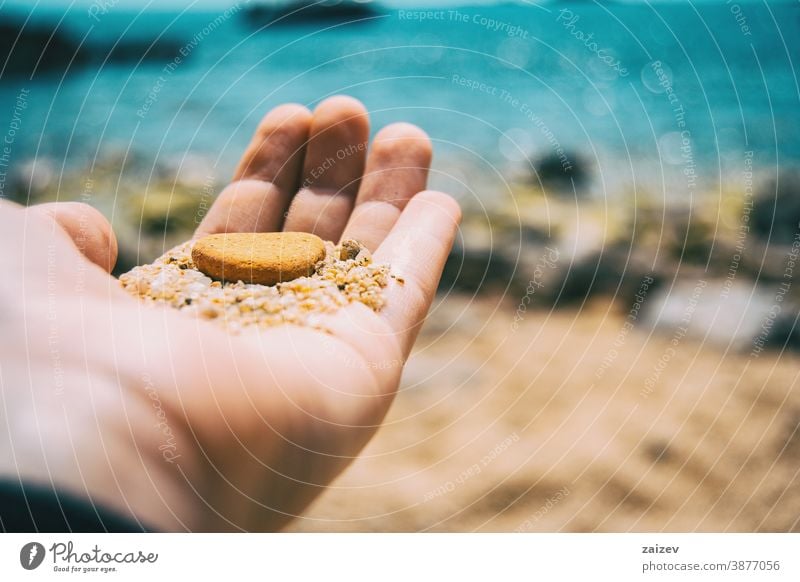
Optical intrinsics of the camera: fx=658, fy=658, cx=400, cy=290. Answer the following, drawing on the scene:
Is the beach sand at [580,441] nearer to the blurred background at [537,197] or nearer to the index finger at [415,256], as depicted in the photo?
the blurred background at [537,197]

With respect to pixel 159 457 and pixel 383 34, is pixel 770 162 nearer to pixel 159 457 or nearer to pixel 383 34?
pixel 383 34

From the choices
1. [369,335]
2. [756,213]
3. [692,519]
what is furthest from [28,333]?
[756,213]

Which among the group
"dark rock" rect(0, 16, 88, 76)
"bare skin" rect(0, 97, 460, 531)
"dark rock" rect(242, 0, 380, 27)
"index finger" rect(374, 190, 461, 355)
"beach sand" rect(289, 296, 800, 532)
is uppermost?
"dark rock" rect(242, 0, 380, 27)

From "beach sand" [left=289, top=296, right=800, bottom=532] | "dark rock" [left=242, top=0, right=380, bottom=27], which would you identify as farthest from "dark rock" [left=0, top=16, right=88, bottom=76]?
"beach sand" [left=289, top=296, right=800, bottom=532]

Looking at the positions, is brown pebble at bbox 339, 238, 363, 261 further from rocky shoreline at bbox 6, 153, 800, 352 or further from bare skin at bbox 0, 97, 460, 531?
rocky shoreline at bbox 6, 153, 800, 352

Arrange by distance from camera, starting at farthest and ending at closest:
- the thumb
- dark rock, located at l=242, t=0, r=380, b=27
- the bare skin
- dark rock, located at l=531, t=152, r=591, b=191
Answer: dark rock, located at l=531, t=152, r=591, b=191
dark rock, located at l=242, t=0, r=380, b=27
the thumb
the bare skin

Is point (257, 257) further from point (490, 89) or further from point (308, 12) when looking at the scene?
point (490, 89)

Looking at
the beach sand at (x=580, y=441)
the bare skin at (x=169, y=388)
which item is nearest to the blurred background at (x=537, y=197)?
the beach sand at (x=580, y=441)

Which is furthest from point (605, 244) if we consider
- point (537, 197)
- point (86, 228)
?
point (86, 228)
